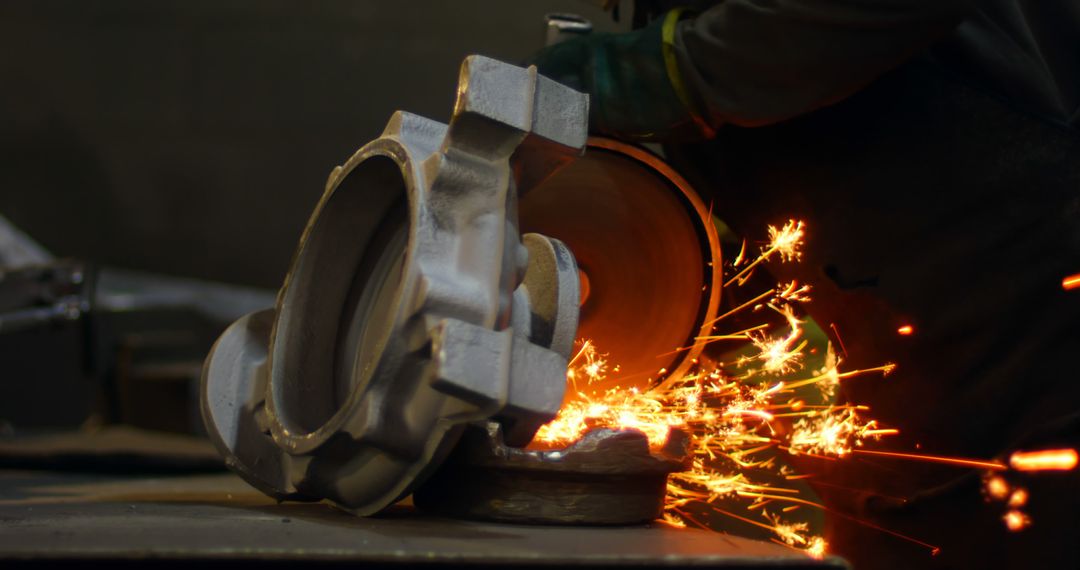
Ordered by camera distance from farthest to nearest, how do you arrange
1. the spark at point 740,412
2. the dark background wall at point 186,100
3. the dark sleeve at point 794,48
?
the dark background wall at point 186,100 < the spark at point 740,412 < the dark sleeve at point 794,48

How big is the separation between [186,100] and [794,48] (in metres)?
3.87

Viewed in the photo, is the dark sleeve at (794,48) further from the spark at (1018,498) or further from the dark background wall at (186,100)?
the dark background wall at (186,100)

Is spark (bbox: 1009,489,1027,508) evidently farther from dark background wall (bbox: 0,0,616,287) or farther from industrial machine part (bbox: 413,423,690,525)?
dark background wall (bbox: 0,0,616,287)

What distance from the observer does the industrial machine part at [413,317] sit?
0.97m

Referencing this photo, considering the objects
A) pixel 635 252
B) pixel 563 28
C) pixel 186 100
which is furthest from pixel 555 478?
pixel 186 100

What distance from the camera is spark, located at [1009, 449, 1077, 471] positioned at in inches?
47.3

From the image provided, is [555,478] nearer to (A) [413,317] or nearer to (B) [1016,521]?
(A) [413,317]

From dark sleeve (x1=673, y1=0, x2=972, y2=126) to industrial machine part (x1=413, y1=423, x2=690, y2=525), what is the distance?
48cm

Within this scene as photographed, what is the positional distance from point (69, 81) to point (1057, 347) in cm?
445

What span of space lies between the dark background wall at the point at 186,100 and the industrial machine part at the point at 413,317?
10.8 ft

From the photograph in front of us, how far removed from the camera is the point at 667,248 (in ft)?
4.87

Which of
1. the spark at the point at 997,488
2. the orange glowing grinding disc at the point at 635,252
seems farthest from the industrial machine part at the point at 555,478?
the spark at the point at 997,488

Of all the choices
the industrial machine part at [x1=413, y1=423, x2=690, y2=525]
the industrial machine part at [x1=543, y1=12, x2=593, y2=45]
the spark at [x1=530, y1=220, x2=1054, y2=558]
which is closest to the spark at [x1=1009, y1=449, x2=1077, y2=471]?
the spark at [x1=530, y1=220, x2=1054, y2=558]

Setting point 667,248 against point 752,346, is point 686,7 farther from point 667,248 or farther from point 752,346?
point 752,346
